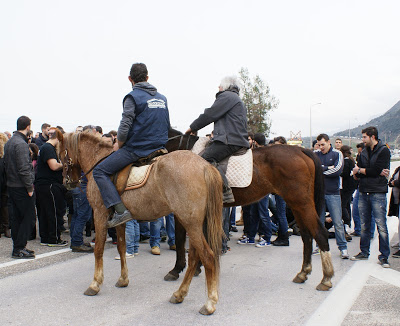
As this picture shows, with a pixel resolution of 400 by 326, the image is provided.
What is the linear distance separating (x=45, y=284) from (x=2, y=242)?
342 centimetres

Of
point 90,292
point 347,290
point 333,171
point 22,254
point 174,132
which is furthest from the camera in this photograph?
point 333,171

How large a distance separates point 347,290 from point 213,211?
2.30 m

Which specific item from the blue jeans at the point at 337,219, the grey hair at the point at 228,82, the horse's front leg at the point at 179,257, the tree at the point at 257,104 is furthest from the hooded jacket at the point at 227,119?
the tree at the point at 257,104

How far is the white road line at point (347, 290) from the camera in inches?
174

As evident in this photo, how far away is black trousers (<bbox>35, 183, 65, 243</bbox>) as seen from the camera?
8141mm

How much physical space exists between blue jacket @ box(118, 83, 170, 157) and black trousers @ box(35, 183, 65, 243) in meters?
3.70

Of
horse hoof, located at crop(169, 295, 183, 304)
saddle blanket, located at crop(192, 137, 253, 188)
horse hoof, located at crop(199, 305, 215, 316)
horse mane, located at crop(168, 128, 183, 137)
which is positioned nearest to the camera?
horse hoof, located at crop(199, 305, 215, 316)

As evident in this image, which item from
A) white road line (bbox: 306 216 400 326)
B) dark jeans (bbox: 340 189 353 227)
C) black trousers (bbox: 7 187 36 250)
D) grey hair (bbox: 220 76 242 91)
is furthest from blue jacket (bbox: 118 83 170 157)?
dark jeans (bbox: 340 189 353 227)

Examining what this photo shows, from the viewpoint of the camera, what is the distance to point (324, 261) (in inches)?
222

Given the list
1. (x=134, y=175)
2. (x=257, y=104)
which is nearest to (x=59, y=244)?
(x=134, y=175)

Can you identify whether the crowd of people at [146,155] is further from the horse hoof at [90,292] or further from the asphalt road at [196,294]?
the horse hoof at [90,292]

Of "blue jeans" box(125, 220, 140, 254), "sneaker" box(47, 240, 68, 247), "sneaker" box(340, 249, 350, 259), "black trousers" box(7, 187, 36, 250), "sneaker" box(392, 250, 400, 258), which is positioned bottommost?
"sneaker" box(392, 250, 400, 258)

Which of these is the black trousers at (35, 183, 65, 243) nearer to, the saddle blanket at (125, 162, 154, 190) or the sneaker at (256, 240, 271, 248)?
the saddle blanket at (125, 162, 154, 190)

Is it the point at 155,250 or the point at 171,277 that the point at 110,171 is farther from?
the point at 155,250
